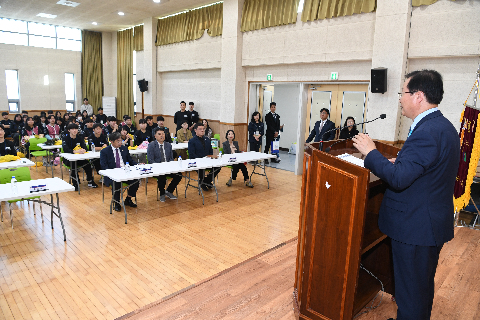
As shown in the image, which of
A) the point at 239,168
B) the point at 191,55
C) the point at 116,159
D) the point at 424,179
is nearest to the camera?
the point at 424,179

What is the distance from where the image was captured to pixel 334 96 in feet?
28.3

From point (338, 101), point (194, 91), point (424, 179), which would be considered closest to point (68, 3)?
point (194, 91)

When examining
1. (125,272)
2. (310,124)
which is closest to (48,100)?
(310,124)

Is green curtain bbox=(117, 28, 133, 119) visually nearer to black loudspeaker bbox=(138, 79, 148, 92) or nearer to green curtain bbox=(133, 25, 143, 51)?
green curtain bbox=(133, 25, 143, 51)

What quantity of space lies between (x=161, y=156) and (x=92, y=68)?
36.7 ft

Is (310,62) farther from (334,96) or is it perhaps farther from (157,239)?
(157,239)

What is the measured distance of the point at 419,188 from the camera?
187 centimetres

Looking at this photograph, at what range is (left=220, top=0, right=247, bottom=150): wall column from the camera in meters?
9.33

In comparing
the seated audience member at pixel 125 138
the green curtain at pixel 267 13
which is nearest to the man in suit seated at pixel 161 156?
the seated audience member at pixel 125 138

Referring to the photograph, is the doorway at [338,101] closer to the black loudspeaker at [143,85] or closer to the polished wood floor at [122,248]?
the polished wood floor at [122,248]

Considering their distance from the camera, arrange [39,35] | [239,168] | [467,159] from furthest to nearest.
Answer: [39,35]
[239,168]
[467,159]

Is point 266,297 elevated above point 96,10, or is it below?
below

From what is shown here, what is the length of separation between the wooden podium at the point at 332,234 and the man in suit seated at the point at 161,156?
414 cm

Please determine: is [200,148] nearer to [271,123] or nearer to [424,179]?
[271,123]
